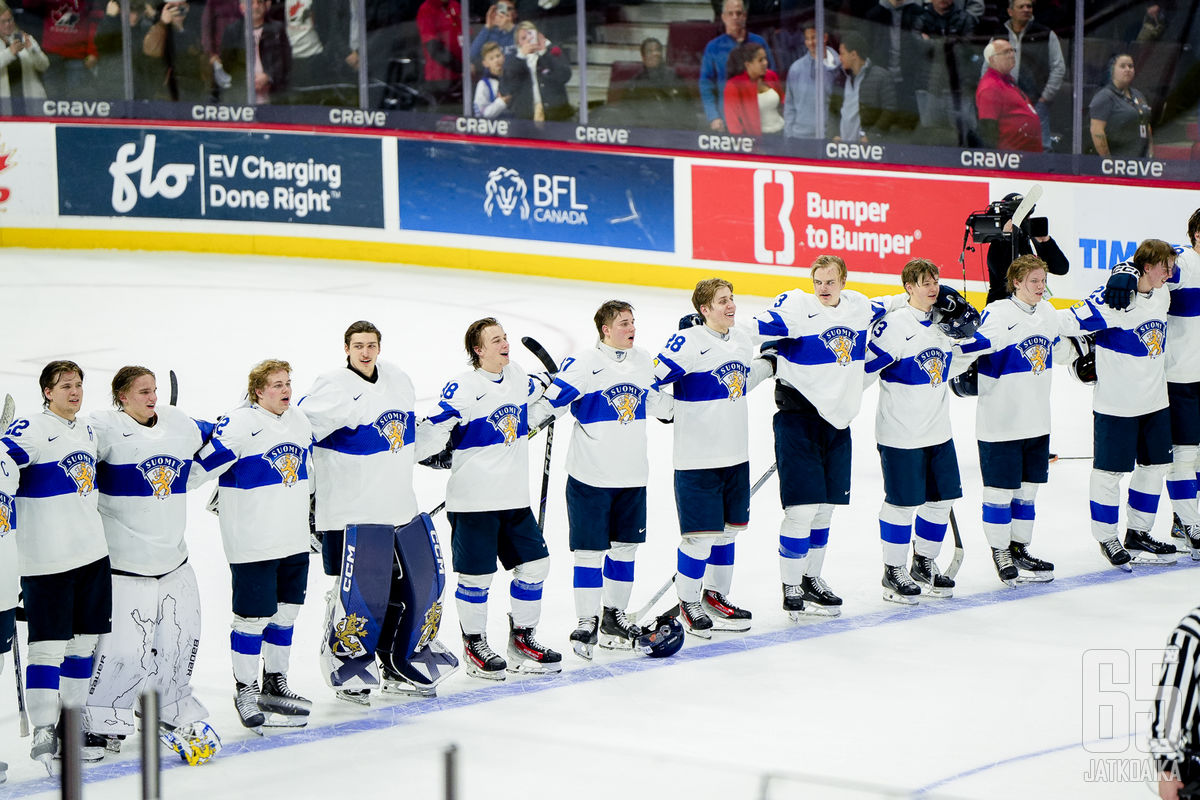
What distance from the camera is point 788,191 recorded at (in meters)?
13.8

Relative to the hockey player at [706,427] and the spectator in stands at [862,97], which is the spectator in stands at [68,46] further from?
the hockey player at [706,427]

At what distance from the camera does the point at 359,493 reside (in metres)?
6.14

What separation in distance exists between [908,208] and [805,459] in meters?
6.42

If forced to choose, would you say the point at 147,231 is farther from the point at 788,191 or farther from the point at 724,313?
the point at 724,313

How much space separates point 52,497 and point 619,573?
2230 millimetres

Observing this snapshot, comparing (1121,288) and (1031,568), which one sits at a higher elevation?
(1121,288)

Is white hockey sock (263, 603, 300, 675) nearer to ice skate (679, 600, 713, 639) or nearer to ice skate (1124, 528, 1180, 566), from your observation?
ice skate (679, 600, 713, 639)

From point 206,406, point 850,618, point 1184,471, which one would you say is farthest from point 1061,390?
point 206,406

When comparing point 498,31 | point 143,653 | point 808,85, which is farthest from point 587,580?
point 498,31

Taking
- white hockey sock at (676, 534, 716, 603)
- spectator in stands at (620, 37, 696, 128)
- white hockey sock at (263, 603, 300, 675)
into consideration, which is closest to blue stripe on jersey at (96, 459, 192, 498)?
white hockey sock at (263, 603, 300, 675)

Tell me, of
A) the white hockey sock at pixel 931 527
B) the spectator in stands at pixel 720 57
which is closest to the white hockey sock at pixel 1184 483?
the white hockey sock at pixel 931 527

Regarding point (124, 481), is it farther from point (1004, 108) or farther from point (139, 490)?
point (1004, 108)

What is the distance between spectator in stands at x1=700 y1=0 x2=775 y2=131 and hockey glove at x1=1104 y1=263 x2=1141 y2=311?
6649mm

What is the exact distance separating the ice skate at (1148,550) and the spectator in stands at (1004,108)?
5.26 metres
